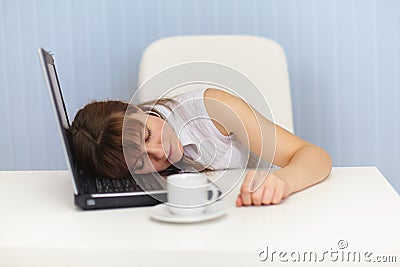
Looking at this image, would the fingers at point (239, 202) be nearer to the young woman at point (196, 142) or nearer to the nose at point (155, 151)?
the young woman at point (196, 142)

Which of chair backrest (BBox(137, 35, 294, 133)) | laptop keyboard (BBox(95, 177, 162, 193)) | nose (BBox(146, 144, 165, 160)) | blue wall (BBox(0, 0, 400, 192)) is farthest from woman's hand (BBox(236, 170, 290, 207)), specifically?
blue wall (BBox(0, 0, 400, 192))

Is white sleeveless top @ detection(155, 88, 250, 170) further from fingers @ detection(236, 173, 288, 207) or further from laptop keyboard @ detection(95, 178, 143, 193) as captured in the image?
fingers @ detection(236, 173, 288, 207)

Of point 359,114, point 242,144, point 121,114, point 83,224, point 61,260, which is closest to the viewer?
point 61,260

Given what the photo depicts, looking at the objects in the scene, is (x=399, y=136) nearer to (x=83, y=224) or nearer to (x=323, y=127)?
(x=323, y=127)

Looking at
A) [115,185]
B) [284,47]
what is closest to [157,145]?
[115,185]

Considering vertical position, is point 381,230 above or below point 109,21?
below

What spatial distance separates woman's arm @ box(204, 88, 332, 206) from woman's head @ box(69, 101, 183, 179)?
164 mm

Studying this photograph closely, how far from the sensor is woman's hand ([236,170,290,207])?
1042 mm

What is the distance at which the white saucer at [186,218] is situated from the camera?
0.93 metres

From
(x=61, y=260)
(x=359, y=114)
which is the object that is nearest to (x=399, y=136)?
(x=359, y=114)

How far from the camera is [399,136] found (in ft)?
7.05

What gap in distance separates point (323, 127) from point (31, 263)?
4.80ft

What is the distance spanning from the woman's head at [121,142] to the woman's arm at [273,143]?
16 centimetres

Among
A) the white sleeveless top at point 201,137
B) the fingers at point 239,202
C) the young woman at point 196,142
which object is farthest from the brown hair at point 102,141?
A: the fingers at point 239,202
